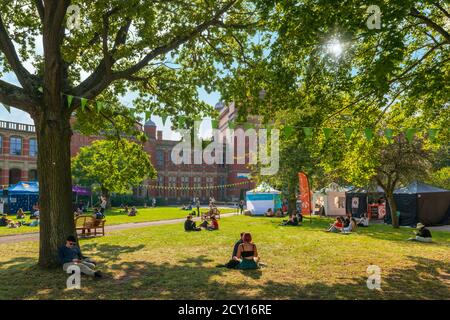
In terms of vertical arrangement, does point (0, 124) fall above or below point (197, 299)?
above

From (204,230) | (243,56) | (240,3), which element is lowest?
(204,230)

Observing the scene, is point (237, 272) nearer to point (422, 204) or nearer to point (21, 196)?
point (422, 204)

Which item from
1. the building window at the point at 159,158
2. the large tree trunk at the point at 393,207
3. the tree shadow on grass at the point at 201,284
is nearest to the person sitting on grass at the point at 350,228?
the large tree trunk at the point at 393,207

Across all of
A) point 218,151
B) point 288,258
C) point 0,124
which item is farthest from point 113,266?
point 218,151

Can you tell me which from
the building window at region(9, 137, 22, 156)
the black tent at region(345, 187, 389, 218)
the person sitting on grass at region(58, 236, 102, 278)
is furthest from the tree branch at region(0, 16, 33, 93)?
the building window at region(9, 137, 22, 156)

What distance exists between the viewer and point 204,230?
22.6 meters

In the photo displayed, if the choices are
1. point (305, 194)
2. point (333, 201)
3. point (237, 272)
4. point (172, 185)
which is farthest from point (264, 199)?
point (172, 185)

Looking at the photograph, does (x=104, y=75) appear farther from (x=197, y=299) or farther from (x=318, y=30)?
(x=197, y=299)

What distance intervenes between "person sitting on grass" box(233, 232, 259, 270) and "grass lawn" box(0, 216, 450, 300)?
0.28 m

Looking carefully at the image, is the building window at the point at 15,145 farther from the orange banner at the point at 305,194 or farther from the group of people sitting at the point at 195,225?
the orange banner at the point at 305,194

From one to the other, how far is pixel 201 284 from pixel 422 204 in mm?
22847

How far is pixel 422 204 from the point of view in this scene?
86.9ft

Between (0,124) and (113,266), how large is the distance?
54828 mm

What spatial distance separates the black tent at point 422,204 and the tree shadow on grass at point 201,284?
→ 16.5m
